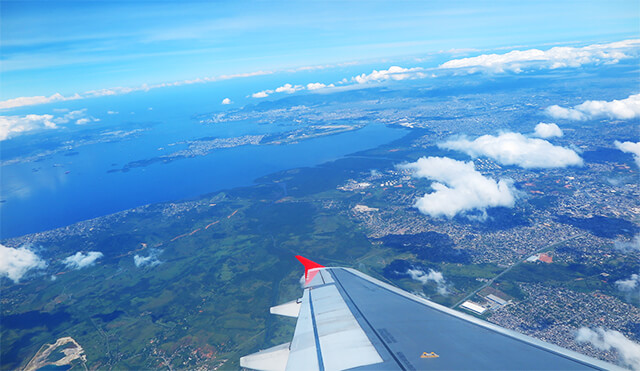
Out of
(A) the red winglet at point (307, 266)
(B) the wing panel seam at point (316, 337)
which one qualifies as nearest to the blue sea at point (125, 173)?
(A) the red winglet at point (307, 266)

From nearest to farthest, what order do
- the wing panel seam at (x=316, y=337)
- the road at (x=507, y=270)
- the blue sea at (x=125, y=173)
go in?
the wing panel seam at (x=316, y=337) < the road at (x=507, y=270) < the blue sea at (x=125, y=173)

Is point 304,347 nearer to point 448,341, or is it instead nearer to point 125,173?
point 448,341

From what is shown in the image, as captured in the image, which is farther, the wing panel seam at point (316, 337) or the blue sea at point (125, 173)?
the blue sea at point (125, 173)

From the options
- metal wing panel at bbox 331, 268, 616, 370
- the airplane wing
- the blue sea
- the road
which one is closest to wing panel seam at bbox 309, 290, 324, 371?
the airplane wing

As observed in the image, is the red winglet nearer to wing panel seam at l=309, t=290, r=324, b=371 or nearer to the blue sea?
wing panel seam at l=309, t=290, r=324, b=371

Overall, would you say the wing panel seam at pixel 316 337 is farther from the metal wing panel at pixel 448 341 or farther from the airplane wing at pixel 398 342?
the metal wing panel at pixel 448 341

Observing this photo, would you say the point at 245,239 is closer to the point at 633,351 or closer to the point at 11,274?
the point at 11,274

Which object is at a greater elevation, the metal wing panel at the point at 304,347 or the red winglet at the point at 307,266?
the metal wing panel at the point at 304,347

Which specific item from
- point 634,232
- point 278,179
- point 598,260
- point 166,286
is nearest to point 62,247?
point 166,286

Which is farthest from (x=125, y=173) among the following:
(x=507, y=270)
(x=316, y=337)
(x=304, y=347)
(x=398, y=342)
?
(x=398, y=342)
